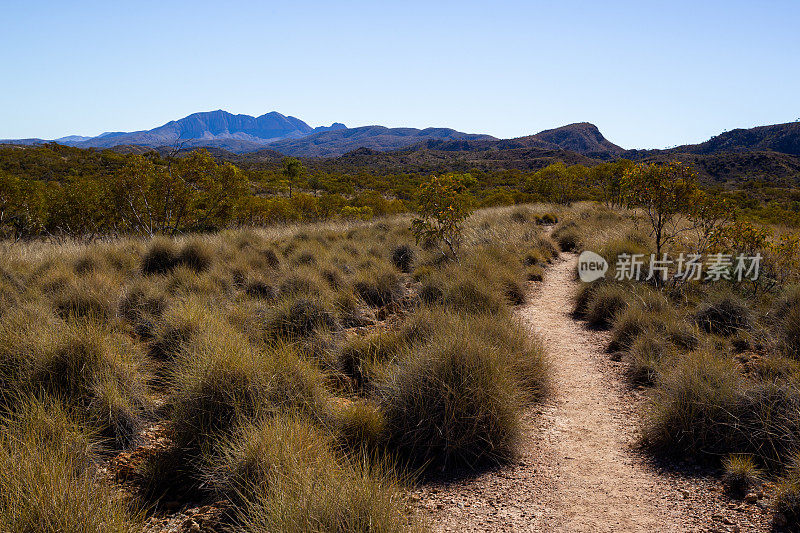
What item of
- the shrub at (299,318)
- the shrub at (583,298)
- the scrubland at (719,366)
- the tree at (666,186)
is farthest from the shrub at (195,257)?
the tree at (666,186)

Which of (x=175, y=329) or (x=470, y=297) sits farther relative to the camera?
(x=470, y=297)

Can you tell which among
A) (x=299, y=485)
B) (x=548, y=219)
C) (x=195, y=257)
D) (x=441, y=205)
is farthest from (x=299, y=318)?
(x=548, y=219)

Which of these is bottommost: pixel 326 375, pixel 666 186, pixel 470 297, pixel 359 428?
pixel 359 428

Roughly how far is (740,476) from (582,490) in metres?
1.18

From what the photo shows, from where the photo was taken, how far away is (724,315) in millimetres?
6121

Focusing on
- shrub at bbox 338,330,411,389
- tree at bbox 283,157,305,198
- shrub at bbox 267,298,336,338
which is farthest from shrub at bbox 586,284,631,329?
tree at bbox 283,157,305,198

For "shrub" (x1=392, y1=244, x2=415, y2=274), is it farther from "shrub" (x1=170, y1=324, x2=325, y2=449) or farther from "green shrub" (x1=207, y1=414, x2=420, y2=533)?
"green shrub" (x1=207, y1=414, x2=420, y2=533)

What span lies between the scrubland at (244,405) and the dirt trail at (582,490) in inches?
10.5

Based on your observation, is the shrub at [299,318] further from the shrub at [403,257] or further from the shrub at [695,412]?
the shrub at [403,257]

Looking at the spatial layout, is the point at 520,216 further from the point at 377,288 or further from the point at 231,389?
the point at 231,389

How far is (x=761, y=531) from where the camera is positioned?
2621 millimetres

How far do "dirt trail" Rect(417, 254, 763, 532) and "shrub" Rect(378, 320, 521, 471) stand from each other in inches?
9.4

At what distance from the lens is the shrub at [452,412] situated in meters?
3.52

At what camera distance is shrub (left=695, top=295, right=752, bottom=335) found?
5938 millimetres
